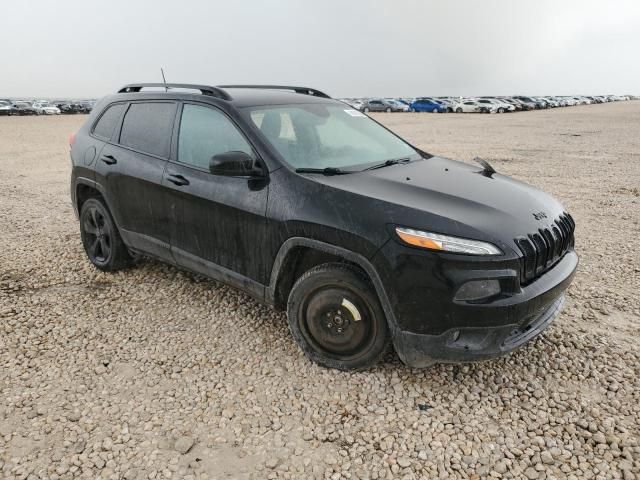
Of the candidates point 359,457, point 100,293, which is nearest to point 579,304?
point 359,457

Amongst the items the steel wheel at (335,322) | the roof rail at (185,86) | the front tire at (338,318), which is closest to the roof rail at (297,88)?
the roof rail at (185,86)

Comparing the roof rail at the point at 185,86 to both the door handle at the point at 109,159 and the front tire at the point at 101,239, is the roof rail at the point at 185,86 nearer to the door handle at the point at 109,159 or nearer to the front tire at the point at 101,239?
the door handle at the point at 109,159

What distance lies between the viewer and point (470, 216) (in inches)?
104

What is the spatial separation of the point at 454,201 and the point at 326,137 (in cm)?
121

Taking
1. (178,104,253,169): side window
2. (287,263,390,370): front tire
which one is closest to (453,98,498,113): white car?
(178,104,253,169): side window

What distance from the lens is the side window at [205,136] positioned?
329cm

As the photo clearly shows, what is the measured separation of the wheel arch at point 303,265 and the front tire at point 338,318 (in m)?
0.08

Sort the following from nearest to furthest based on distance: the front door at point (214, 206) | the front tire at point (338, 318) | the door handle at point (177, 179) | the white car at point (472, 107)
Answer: the front tire at point (338, 318) < the front door at point (214, 206) < the door handle at point (177, 179) < the white car at point (472, 107)

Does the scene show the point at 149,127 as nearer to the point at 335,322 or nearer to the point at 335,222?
the point at 335,222

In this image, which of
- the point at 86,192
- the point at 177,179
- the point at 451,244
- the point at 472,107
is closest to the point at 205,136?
the point at 177,179

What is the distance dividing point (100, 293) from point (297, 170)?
232 centimetres

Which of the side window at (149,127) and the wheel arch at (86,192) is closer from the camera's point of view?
the side window at (149,127)

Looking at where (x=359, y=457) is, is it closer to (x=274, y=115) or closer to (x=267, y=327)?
→ (x=267, y=327)

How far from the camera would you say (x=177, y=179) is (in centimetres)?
352
